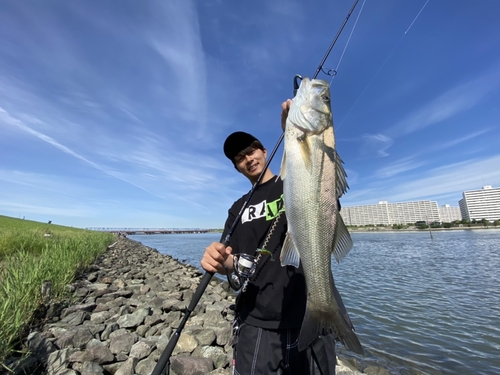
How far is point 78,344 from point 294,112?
5.88 metres

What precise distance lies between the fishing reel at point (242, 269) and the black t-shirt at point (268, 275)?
0.07m

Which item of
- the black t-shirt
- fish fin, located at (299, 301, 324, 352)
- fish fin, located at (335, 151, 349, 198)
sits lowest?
fish fin, located at (299, 301, 324, 352)

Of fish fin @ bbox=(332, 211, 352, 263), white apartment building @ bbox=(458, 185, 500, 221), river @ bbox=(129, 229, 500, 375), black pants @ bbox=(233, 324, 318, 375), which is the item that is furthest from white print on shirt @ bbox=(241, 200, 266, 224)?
white apartment building @ bbox=(458, 185, 500, 221)

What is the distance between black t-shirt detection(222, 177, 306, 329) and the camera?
253 centimetres

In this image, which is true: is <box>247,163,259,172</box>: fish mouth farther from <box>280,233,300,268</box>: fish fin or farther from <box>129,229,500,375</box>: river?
<box>129,229,500,375</box>: river

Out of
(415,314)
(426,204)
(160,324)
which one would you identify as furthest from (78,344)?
(426,204)

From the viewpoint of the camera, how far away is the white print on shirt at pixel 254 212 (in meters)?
3.01

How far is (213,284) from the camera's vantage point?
44.4 ft

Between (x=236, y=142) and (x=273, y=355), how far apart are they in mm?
2331

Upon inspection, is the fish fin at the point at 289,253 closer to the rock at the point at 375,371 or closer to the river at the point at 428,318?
the rock at the point at 375,371

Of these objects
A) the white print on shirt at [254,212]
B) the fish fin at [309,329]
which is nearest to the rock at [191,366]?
the white print on shirt at [254,212]

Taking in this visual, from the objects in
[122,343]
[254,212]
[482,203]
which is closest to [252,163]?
[254,212]

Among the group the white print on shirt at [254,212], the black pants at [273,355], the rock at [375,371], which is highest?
the white print on shirt at [254,212]

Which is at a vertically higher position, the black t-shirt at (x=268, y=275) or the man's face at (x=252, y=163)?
the man's face at (x=252, y=163)
